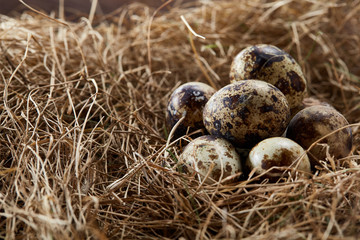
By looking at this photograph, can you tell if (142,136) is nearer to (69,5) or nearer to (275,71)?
(275,71)

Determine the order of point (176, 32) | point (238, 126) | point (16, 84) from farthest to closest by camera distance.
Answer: point (176, 32) < point (16, 84) < point (238, 126)

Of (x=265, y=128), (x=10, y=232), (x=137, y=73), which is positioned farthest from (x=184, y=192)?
(x=137, y=73)

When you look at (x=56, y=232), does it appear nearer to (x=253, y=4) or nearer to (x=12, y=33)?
(x=12, y=33)

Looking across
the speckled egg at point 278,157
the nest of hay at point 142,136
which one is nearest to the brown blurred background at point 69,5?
the nest of hay at point 142,136

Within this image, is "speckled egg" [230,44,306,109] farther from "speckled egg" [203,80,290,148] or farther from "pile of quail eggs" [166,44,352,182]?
"speckled egg" [203,80,290,148]

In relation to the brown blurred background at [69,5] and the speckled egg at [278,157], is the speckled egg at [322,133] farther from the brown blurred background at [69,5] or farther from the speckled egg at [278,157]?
the brown blurred background at [69,5]

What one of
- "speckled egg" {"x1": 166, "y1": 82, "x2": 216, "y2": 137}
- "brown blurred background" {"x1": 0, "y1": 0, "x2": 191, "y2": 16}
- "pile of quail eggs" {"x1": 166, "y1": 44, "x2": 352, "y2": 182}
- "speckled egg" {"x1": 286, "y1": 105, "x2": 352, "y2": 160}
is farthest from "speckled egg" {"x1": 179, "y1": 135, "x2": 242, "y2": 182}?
"brown blurred background" {"x1": 0, "y1": 0, "x2": 191, "y2": 16}

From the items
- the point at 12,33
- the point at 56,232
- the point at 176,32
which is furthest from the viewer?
the point at 176,32
